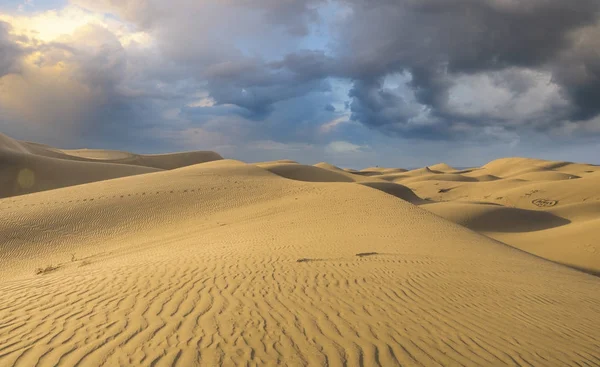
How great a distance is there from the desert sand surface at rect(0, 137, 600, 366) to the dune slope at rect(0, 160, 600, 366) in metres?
0.03

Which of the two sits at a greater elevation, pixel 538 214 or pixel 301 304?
pixel 301 304

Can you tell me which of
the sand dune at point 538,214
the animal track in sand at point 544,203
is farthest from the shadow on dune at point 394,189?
the animal track in sand at point 544,203

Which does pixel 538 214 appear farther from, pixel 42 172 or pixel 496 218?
pixel 42 172

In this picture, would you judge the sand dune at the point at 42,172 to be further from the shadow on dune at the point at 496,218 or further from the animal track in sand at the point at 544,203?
the animal track in sand at the point at 544,203

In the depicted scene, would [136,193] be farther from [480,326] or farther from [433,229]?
[480,326]

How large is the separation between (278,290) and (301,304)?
81 centimetres

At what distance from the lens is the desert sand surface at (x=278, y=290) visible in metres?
4.68

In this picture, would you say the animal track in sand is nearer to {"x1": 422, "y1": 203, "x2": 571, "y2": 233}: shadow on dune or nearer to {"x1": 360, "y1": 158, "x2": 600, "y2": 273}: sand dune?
{"x1": 360, "y1": 158, "x2": 600, "y2": 273}: sand dune

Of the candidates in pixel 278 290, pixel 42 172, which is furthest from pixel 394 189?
pixel 278 290

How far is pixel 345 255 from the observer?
10.5m

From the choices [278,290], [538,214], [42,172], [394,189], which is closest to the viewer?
[278,290]

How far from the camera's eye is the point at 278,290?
6863 mm

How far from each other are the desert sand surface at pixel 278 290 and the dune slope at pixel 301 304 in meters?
0.03

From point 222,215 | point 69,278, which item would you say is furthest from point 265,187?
point 69,278
